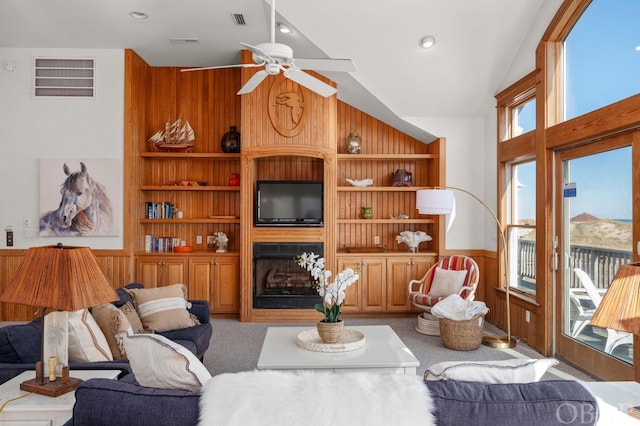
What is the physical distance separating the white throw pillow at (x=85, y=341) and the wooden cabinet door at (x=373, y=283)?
3.82 meters

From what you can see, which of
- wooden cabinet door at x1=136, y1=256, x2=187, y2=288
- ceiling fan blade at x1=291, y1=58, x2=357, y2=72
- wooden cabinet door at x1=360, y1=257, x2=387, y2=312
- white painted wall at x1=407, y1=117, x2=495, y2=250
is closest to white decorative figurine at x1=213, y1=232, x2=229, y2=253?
wooden cabinet door at x1=136, y1=256, x2=187, y2=288

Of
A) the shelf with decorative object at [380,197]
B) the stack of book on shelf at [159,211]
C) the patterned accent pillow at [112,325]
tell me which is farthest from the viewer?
the shelf with decorative object at [380,197]

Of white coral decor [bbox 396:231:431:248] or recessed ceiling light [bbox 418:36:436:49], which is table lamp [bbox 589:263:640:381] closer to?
recessed ceiling light [bbox 418:36:436:49]

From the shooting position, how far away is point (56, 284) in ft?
6.01

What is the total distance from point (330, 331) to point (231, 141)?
357cm

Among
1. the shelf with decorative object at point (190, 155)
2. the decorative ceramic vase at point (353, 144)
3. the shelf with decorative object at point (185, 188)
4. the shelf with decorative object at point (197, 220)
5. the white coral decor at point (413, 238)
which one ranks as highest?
the decorative ceramic vase at point (353, 144)

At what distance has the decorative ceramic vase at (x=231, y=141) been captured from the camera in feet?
19.9

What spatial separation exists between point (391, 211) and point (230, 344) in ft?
9.87

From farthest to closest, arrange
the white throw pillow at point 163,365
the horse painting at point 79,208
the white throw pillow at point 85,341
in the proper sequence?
the horse painting at point 79,208 < the white throw pillow at point 85,341 < the white throw pillow at point 163,365

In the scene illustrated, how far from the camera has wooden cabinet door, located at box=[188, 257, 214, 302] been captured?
5914mm

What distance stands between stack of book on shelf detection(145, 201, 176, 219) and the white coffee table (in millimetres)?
3311

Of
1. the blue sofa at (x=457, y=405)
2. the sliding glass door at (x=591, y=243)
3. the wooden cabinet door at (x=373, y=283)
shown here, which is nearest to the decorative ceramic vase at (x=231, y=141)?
the wooden cabinet door at (x=373, y=283)

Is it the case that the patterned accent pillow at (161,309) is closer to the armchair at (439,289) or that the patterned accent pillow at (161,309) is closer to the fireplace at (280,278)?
the fireplace at (280,278)

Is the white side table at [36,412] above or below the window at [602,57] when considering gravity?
below
